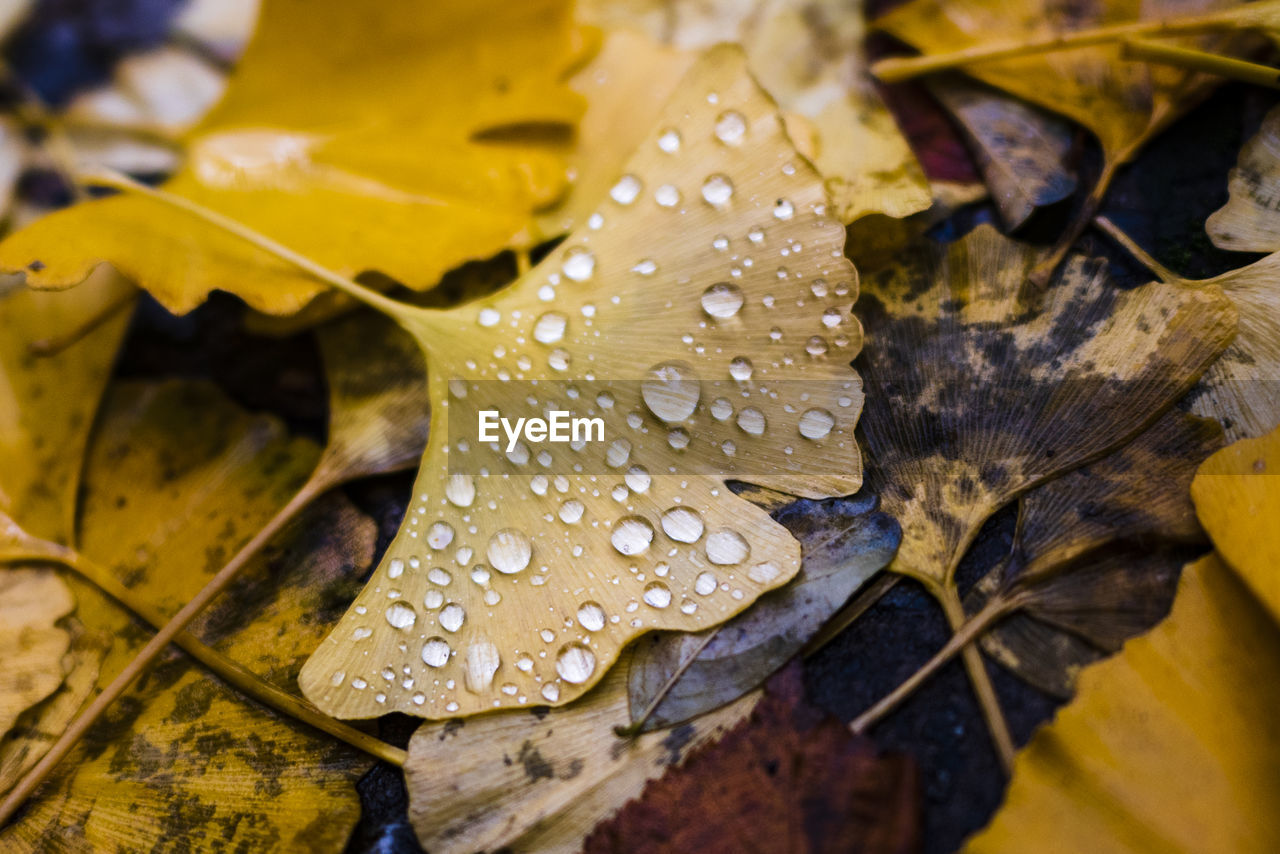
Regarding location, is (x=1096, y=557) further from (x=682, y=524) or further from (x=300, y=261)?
(x=300, y=261)

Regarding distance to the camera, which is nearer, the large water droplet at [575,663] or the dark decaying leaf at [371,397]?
the large water droplet at [575,663]

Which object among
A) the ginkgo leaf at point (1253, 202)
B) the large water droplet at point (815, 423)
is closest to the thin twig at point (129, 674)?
the large water droplet at point (815, 423)

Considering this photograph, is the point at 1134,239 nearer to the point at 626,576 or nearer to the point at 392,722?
the point at 626,576

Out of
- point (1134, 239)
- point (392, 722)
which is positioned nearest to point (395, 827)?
point (392, 722)

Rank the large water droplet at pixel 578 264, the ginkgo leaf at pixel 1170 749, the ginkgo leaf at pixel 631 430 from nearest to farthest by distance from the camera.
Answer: the ginkgo leaf at pixel 1170 749 < the ginkgo leaf at pixel 631 430 < the large water droplet at pixel 578 264

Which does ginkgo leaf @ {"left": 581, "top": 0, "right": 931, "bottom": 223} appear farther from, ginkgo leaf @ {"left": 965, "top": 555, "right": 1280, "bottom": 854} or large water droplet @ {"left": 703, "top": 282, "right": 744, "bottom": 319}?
ginkgo leaf @ {"left": 965, "top": 555, "right": 1280, "bottom": 854}

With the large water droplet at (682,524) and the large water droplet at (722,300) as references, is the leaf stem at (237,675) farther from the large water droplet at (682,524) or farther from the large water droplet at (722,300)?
the large water droplet at (722,300)

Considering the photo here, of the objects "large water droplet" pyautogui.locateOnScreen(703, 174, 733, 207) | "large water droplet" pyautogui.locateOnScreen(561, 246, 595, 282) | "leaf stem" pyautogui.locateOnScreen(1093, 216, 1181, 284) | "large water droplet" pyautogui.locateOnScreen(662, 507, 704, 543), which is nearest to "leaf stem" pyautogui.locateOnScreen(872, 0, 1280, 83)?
"leaf stem" pyautogui.locateOnScreen(1093, 216, 1181, 284)
